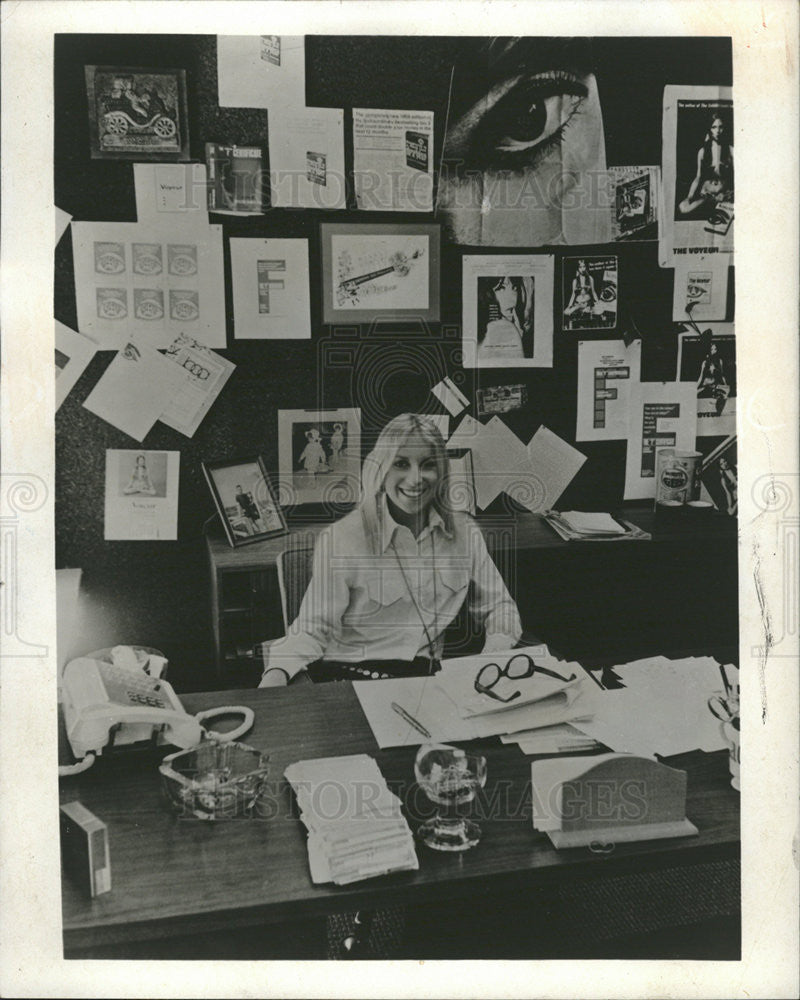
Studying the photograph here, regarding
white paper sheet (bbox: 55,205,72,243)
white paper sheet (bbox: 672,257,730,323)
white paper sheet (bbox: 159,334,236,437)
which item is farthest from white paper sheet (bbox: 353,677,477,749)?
white paper sheet (bbox: 55,205,72,243)

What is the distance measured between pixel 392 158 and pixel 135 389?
0.55m

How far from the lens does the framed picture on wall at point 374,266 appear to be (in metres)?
1.30

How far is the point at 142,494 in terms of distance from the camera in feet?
4.33

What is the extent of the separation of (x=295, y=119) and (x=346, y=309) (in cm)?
30

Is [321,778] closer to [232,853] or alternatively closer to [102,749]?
[232,853]

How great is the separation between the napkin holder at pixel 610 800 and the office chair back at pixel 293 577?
1.51 feet

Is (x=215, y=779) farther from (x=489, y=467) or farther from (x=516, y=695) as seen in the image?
(x=489, y=467)

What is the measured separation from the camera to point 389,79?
1.28m

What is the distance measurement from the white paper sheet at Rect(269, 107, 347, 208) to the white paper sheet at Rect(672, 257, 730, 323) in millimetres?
569

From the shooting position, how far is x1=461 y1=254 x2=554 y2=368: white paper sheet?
4.32 ft

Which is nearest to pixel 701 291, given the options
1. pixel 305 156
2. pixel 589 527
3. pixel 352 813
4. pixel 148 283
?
pixel 589 527

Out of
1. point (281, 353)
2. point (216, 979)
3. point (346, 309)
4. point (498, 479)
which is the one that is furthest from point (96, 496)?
point (216, 979)

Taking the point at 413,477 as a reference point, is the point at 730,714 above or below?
below

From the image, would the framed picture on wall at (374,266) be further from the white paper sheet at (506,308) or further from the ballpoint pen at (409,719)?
the ballpoint pen at (409,719)
